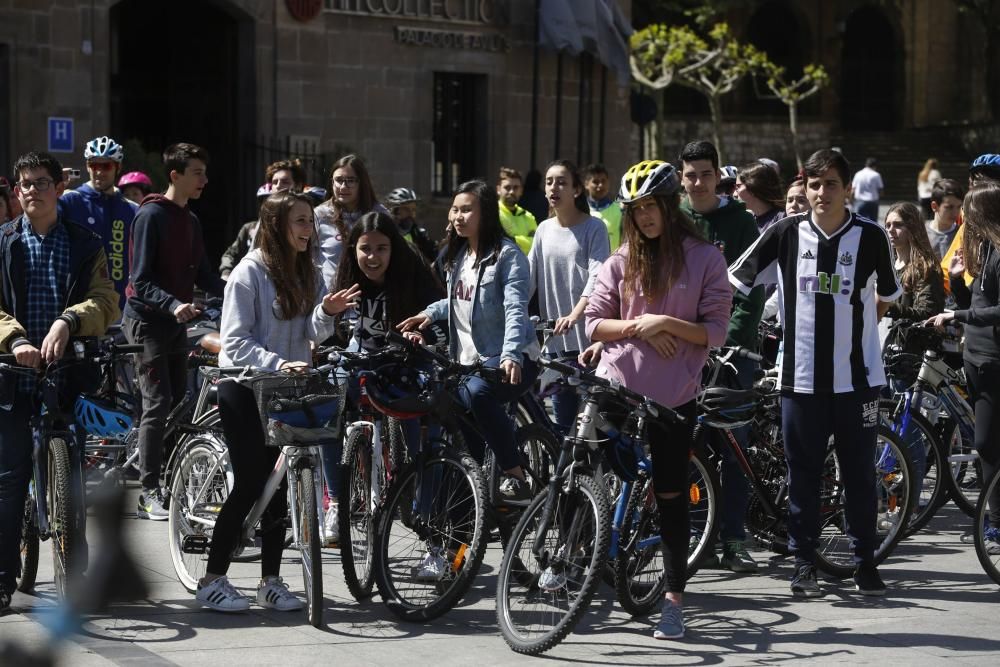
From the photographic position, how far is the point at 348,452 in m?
6.19

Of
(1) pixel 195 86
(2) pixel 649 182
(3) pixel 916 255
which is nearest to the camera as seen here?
(2) pixel 649 182

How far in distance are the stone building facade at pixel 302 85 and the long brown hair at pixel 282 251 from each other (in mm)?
11329

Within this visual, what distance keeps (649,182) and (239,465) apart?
191 cm

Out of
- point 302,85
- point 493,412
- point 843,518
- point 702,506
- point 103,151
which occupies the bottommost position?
point 843,518

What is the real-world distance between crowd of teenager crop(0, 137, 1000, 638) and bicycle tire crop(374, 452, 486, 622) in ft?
0.29

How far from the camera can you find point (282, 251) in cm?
597

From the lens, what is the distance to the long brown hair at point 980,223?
718 cm

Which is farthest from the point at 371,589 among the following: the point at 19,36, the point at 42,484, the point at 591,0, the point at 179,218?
the point at 591,0

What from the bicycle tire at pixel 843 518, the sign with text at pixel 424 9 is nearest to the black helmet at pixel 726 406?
the bicycle tire at pixel 843 518

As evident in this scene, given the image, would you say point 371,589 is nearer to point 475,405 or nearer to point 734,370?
point 475,405

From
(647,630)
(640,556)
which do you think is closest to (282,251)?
(640,556)

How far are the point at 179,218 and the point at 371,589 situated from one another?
2.88 metres

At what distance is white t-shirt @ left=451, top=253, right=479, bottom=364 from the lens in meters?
6.82

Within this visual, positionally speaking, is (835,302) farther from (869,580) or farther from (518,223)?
(518,223)
